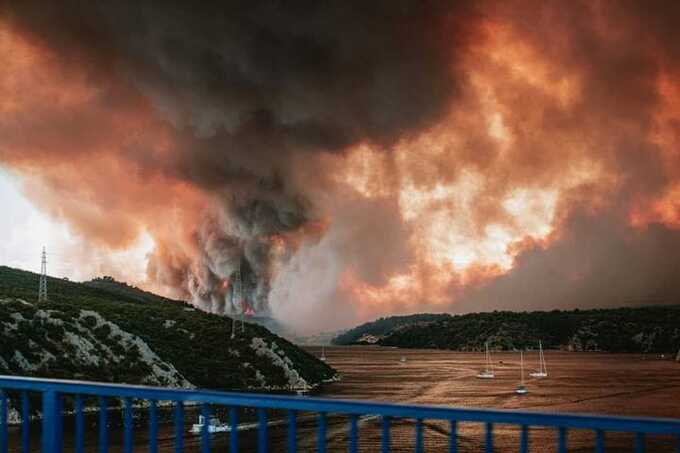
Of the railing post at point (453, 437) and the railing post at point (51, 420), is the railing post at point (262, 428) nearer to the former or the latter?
the railing post at point (453, 437)

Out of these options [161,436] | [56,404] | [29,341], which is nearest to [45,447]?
[56,404]

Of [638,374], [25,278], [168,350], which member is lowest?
[638,374]

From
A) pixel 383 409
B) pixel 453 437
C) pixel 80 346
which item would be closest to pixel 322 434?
pixel 383 409

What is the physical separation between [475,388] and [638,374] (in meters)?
57.9

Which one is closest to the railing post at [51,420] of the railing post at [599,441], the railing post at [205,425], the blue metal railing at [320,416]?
the blue metal railing at [320,416]

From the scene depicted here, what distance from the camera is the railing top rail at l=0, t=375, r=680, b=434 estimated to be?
558 cm

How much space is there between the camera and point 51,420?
800 cm

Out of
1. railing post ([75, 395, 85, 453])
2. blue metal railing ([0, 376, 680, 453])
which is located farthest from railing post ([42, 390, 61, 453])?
railing post ([75, 395, 85, 453])

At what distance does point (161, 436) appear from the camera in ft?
205

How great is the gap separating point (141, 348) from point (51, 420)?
3319 inches

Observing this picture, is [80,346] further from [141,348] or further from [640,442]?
[640,442]

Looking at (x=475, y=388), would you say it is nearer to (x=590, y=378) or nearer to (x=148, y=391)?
(x=590, y=378)

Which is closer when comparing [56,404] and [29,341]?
[56,404]

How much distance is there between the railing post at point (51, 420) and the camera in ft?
26.0
